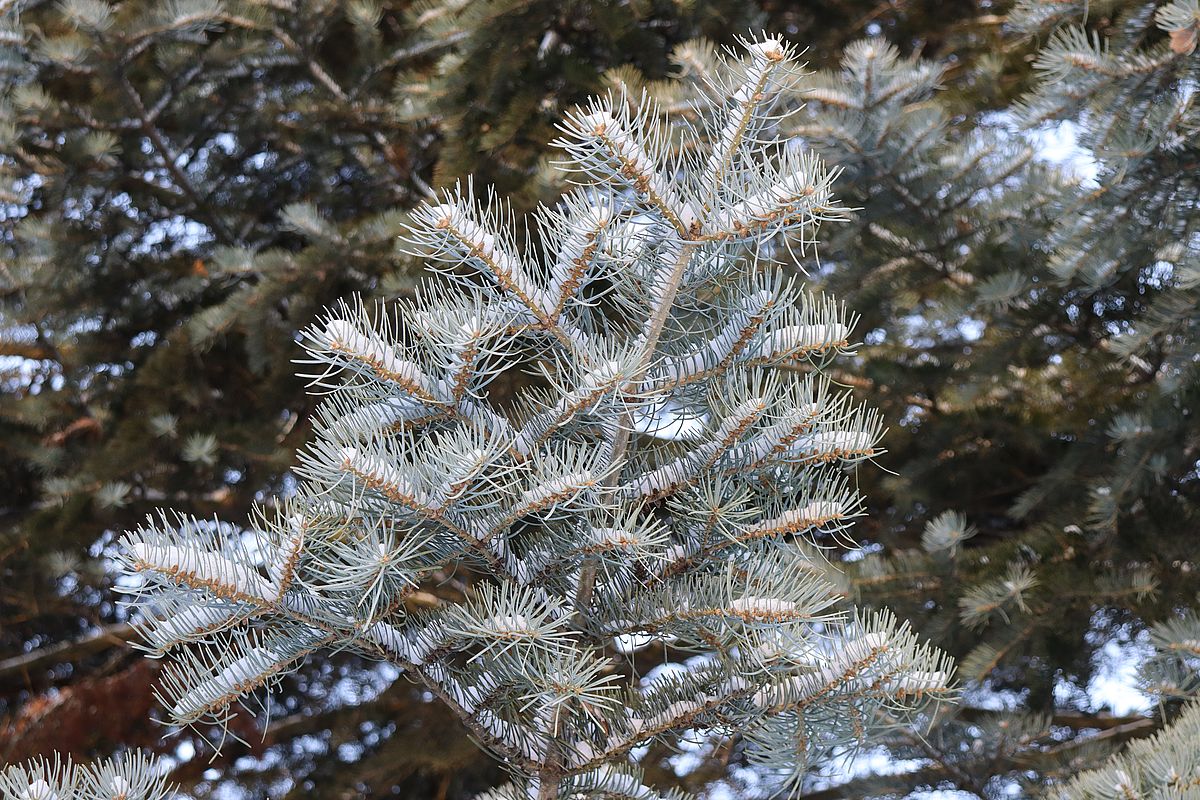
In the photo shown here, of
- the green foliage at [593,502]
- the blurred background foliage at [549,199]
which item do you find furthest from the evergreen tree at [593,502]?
the blurred background foliage at [549,199]

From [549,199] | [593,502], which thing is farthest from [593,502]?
[549,199]

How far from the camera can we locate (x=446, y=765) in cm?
232

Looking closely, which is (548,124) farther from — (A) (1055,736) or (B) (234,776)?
(B) (234,776)

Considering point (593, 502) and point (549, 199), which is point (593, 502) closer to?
point (593, 502)

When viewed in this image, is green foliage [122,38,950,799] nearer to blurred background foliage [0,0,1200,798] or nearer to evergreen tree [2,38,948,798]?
evergreen tree [2,38,948,798]

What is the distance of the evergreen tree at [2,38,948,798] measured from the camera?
823 millimetres

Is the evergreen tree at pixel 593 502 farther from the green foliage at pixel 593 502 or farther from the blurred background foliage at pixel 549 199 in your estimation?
the blurred background foliage at pixel 549 199

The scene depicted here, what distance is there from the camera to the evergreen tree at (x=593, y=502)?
82 centimetres

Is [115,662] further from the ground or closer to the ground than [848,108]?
closer to the ground

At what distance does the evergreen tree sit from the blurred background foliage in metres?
0.91

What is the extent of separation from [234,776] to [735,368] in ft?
8.82

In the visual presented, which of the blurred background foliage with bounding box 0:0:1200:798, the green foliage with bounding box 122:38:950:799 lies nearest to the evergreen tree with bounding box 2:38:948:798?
the green foliage with bounding box 122:38:950:799

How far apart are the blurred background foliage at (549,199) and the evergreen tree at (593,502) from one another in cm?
91

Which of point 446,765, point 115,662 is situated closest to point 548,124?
point 446,765
